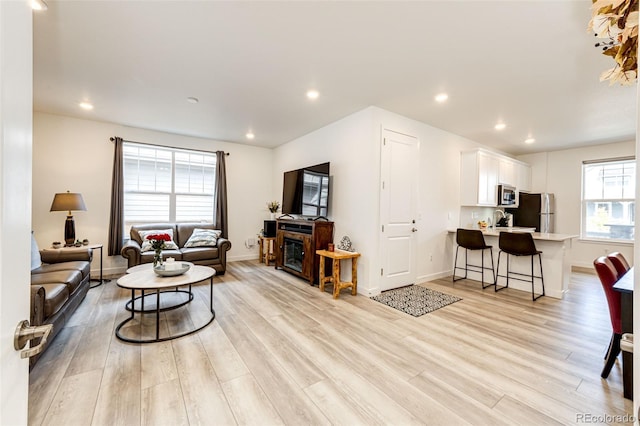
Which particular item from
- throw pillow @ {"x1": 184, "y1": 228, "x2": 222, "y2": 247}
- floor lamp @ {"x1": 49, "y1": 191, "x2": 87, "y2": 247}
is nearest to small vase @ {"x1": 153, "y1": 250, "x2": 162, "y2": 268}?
throw pillow @ {"x1": 184, "y1": 228, "x2": 222, "y2": 247}

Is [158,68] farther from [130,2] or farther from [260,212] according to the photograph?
[260,212]

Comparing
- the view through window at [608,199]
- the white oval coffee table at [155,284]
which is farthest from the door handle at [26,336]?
the view through window at [608,199]

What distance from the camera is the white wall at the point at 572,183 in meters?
5.44

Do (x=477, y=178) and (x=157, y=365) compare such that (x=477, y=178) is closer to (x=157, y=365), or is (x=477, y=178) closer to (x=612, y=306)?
(x=612, y=306)

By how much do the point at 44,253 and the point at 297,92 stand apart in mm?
3792

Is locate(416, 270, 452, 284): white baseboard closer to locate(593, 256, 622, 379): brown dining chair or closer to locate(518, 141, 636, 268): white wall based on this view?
locate(593, 256, 622, 379): brown dining chair

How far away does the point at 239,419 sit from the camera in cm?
154

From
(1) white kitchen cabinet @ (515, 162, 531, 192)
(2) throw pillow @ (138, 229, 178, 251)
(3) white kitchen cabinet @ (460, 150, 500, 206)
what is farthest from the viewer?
(1) white kitchen cabinet @ (515, 162, 531, 192)

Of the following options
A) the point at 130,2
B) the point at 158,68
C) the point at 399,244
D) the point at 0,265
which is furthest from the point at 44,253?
the point at 399,244

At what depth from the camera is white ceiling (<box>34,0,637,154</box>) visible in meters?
2.00

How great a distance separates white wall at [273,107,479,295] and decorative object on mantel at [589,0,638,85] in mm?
2752

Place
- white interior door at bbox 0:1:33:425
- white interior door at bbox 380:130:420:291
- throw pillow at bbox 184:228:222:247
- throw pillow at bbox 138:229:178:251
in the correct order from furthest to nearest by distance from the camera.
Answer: throw pillow at bbox 184:228:222:247 → throw pillow at bbox 138:229:178:251 → white interior door at bbox 380:130:420:291 → white interior door at bbox 0:1:33:425

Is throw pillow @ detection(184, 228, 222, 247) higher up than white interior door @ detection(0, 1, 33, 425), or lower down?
lower down

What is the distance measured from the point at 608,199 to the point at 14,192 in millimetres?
8351
